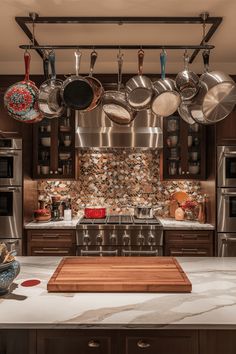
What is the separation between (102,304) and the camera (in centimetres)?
161

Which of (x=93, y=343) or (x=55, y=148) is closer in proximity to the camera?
(x=93, y=343)

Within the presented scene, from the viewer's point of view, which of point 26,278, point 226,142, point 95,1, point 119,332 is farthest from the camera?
point 226,142

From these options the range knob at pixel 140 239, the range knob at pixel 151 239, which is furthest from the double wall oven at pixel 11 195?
the range knob at pixel 151 239

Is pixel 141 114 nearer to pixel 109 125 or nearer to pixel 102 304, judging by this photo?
pixel 109 125

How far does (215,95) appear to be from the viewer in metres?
2.28

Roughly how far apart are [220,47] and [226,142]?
3.12ft

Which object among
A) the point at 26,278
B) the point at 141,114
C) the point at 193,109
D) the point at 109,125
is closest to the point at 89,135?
the point at 109,125

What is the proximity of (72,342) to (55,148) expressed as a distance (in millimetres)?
2859

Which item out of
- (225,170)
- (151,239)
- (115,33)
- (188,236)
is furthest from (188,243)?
(115,33)

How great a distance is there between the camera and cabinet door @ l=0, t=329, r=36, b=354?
1.53 metres

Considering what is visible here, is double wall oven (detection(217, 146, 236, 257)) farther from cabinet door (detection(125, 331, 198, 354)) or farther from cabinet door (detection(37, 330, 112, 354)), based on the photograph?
cabinet door (detection(37, 330, 112, 354))

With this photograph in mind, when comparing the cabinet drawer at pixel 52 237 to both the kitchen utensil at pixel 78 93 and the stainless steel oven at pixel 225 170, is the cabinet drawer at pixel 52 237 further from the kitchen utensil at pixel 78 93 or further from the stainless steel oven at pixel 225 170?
the kitchen utensil at pixel 78 93

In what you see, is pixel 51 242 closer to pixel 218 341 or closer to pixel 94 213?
pixel 94 213

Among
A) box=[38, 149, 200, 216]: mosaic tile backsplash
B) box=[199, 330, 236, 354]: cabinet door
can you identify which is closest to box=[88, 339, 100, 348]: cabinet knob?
box=[199, 330, 236, 354]: cabinet door
